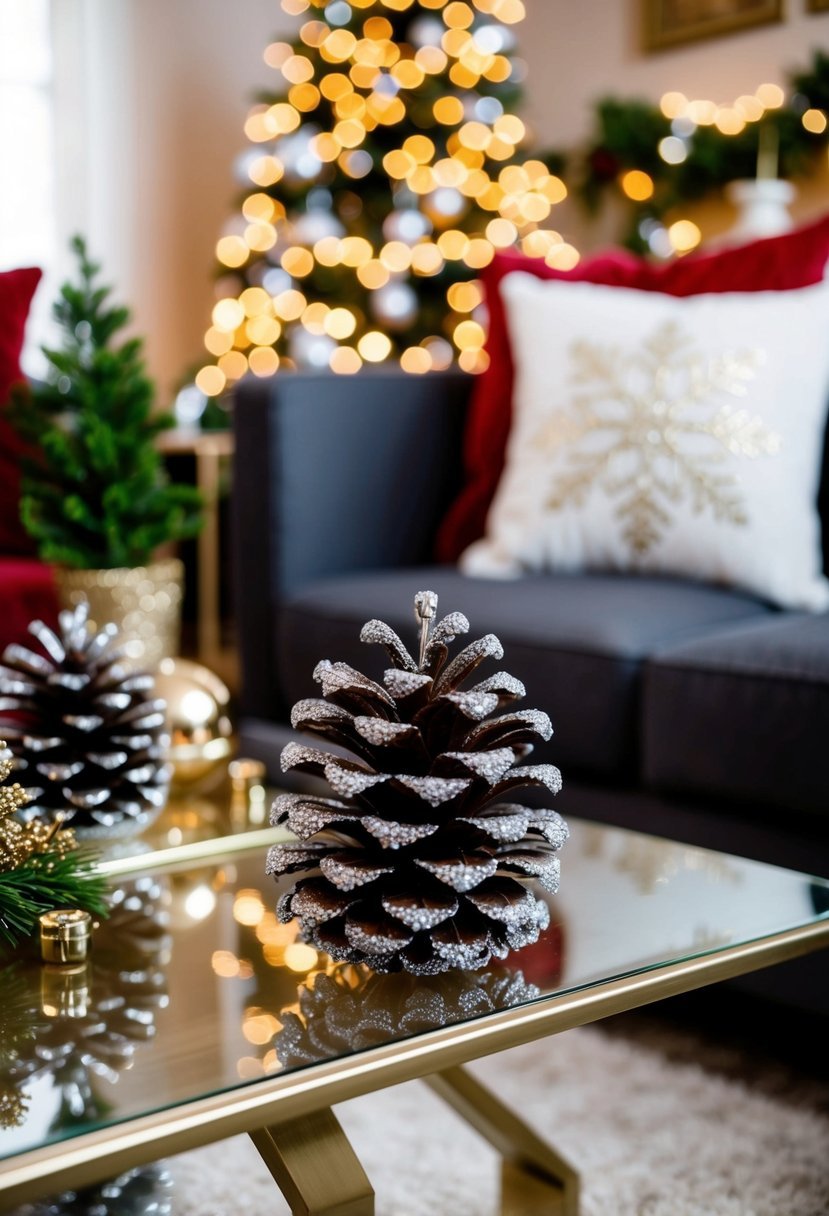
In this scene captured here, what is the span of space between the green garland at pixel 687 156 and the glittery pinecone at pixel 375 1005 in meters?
2.96

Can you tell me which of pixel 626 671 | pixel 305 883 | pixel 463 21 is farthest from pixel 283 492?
pixel 463 21

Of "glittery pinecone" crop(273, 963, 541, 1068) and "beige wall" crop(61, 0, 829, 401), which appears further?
"beige wall" crop(61, 0, 829, 401)

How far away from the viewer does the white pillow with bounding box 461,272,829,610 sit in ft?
5.24

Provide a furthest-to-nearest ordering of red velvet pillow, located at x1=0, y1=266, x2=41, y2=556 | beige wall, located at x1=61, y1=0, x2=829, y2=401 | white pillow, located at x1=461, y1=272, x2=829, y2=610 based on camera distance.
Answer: beige wall, located at x1=61, y1=0, x2=829, y2=401 < red velvet pillow, located at x1=0, y1=266, x2=41, y2=556 < white pillow, located at x1=461, y1=272, x2=829, y2=610

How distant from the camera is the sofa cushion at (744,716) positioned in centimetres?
120

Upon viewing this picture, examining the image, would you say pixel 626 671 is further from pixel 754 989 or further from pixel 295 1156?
pixel 295 1156

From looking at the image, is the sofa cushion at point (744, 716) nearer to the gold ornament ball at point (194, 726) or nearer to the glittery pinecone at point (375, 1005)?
the gold ornament ball at point (194, 726)

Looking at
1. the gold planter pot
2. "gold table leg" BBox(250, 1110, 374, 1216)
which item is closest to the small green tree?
the gold planter pot

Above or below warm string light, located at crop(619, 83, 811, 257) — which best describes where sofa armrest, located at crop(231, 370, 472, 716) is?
below

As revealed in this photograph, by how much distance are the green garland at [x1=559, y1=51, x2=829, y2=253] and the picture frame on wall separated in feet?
0.64

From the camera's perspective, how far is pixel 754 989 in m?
1.25

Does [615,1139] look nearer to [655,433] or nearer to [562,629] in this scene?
[562,629]

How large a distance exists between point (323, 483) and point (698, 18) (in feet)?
7.72

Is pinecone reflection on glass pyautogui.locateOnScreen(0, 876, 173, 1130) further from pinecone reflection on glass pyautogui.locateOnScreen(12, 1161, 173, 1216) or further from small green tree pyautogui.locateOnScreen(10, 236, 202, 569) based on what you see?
small green tree pyautogui.locateOnScreen(10, 236, 202, 569)
